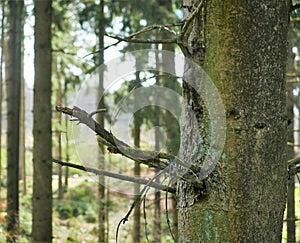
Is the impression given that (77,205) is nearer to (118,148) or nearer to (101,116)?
(101,116)

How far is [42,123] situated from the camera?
543 cm

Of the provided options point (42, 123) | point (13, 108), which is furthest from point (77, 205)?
point (42, 123)

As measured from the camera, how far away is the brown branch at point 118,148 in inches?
43.2

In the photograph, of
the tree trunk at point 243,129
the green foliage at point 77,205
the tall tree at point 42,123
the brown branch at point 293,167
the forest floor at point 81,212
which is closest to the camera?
the tree trunk at point 243,129

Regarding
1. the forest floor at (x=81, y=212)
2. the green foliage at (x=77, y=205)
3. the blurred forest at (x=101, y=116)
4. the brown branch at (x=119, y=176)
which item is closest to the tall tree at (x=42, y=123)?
the blurred forest at (x=101, y=116)

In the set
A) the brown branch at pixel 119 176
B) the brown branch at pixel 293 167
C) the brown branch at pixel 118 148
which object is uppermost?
the brown branch at pixel 118 148

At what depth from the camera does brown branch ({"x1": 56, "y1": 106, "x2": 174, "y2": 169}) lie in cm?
110

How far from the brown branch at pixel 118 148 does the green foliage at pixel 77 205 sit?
12.7 metres

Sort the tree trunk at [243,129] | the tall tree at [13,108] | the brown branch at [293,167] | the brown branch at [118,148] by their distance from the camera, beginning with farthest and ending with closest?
the tall tree at [13,108], the brown branch at [293,167], the tree trunk at [243,129], the brown branch at [118,148]

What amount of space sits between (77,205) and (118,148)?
46.4 ft

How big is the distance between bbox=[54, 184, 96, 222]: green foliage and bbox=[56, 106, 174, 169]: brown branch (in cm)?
1267

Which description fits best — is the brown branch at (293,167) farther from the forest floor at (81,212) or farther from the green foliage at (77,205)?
the green foliage at (77,205)

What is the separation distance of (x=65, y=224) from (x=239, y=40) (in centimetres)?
1170

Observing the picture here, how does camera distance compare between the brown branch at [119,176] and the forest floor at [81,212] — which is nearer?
the brown branch at [119,176]
